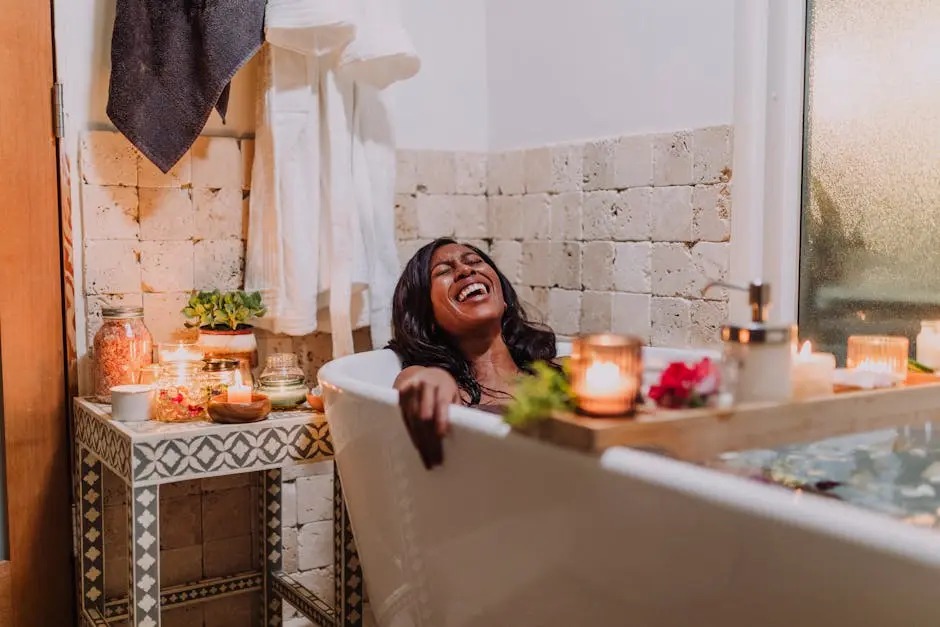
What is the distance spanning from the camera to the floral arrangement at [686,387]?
1.37 m

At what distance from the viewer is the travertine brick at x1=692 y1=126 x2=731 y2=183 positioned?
2307 mm

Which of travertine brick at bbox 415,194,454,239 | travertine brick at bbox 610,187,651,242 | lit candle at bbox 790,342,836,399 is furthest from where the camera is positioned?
travertine brick at bbox 415,194,454,239

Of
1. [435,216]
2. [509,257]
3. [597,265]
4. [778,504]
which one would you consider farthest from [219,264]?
[778,504]

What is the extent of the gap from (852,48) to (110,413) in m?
1.88

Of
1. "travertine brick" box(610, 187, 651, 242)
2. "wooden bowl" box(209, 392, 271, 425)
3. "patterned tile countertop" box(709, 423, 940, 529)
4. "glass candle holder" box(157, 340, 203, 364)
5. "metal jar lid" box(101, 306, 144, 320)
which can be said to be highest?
"travertine brick" box(610, 187, 651, 242)

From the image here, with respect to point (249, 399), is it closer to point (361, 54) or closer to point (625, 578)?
point (361, 54)

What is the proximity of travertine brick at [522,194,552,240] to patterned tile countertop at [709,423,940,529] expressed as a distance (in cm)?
152

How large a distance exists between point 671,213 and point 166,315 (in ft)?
4.46

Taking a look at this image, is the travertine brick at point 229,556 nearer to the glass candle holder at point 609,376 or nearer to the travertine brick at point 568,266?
the travertine brick at point 568,266

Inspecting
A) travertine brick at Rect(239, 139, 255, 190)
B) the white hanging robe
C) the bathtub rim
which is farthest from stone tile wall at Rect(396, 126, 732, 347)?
the bathtub rim

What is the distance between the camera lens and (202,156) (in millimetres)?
2562

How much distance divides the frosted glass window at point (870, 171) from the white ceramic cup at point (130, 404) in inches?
60.2

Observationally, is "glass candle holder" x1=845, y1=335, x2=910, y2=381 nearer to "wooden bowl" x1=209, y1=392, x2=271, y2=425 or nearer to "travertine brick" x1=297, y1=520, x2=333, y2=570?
"wooden bowl" x1=209, y1=392, x2=271, y2=425

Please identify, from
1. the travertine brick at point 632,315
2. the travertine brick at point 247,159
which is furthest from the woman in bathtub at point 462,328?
the travertine brick at point 247,159
